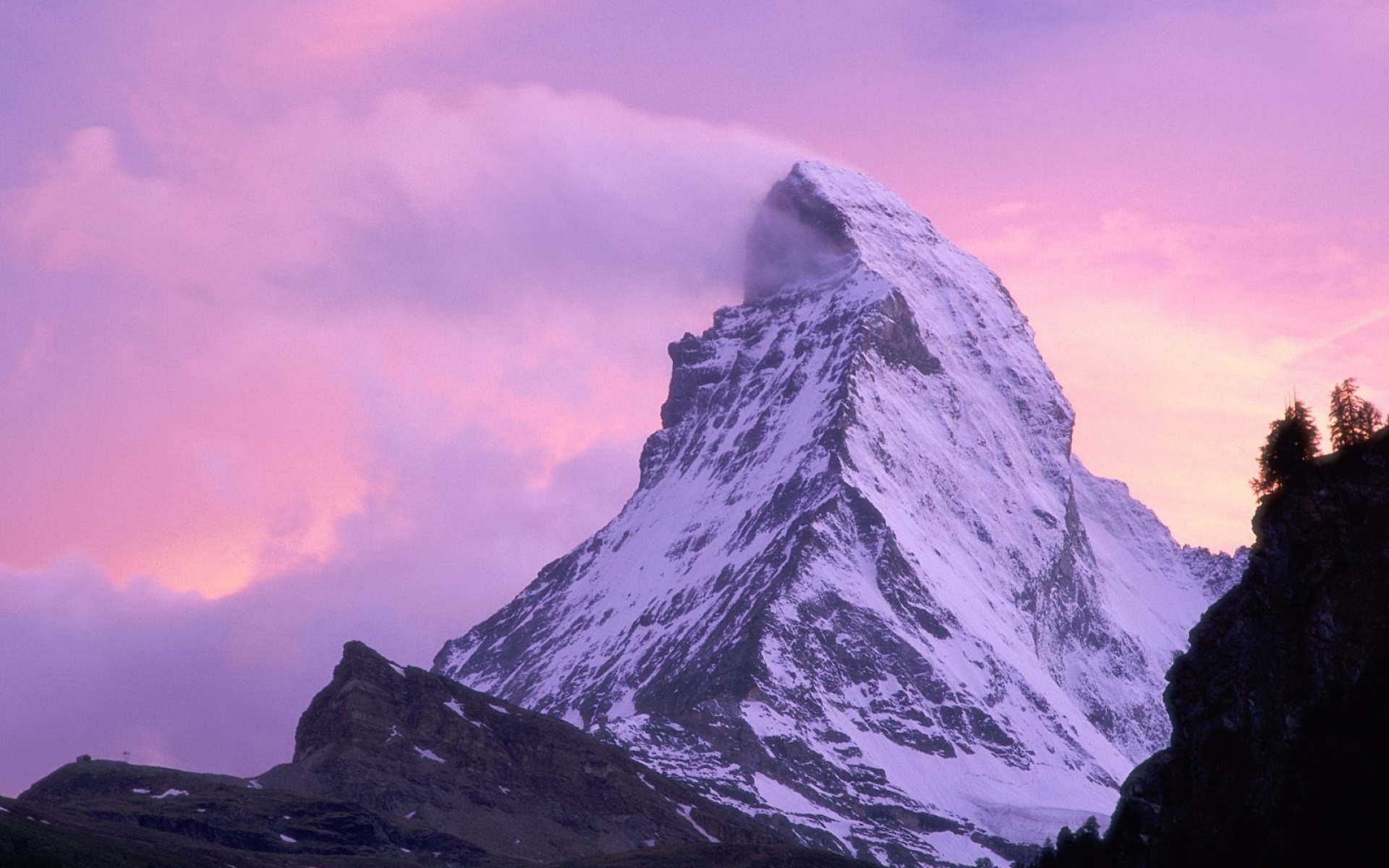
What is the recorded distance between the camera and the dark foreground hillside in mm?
140250

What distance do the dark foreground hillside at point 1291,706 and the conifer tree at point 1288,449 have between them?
1864mm

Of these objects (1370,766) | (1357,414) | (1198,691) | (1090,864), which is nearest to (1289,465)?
(1357,414)

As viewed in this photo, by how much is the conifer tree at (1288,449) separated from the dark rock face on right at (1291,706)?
2170 millimetres

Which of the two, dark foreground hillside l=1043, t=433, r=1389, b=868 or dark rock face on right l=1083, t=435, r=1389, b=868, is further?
dark foreground hillside l=1043, t=433, r=1389, b=868

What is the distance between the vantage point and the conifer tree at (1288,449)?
162 m

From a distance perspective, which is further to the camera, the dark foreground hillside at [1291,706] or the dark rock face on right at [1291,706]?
the dark foreground hillside at [1291,706]

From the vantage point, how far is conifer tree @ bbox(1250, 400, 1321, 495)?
162500 millimetres

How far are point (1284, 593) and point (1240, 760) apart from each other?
12.2 m

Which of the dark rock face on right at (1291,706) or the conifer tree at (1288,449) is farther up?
the conifer tree at (1288,449)

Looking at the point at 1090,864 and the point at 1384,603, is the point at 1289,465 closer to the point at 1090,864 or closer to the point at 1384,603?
the point at 1384,603

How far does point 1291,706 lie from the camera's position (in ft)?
500

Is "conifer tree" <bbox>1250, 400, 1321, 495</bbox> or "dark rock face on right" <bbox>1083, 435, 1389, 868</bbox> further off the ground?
"conifer tree" <bbox>1250, 400, 1321, 495</bbox>

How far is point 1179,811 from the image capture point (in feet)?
534

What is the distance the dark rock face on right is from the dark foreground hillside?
0.13 meters
